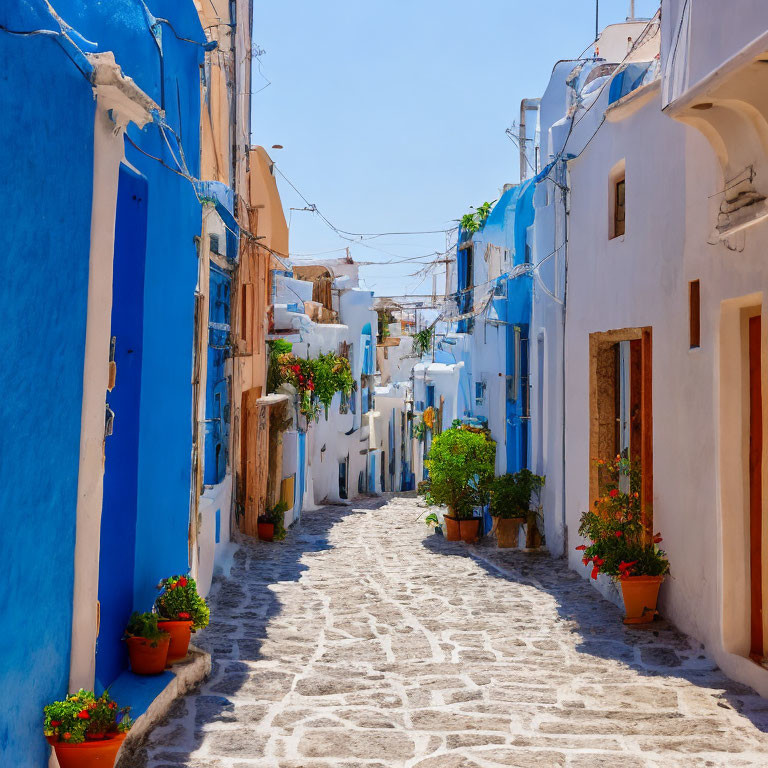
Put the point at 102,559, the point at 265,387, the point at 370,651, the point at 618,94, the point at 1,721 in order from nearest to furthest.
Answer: the point at 1,721 < the point at 102,559 < the point at 370,651 < the point at 618,94 < the point at 265,387

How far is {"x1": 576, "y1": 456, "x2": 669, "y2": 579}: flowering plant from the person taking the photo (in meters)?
8.16

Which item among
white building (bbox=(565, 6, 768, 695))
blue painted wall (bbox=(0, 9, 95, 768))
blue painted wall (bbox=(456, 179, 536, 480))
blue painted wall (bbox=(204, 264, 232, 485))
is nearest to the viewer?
blue painted wall (bbox=(0, 9, 95, 768))

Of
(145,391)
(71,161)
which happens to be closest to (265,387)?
(145,391)

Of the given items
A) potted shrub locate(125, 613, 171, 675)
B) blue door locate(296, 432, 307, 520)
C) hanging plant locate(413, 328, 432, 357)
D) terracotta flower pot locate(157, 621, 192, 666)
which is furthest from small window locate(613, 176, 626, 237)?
hanging plant locate(413, 328, 432, 357)

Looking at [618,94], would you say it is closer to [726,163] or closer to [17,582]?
[726,163]

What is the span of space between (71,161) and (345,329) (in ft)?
73.9

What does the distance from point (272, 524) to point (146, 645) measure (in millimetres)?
8644

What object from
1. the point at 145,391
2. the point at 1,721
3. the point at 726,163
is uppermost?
the point at 726,163

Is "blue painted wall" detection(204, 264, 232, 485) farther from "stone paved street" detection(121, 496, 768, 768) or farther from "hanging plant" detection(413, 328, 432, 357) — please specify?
"hanging plant" detection(413, 328, 432, 357)

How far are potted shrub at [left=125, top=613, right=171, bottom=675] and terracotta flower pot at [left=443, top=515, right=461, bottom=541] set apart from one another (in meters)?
8.97

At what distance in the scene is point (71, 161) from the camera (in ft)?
14.1

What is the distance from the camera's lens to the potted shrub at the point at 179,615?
618cm

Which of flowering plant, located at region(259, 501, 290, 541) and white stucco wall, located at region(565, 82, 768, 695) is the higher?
white stucco wall, located at region(565, 82, 768, 695)

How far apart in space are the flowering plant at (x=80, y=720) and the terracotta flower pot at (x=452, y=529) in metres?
10.5
